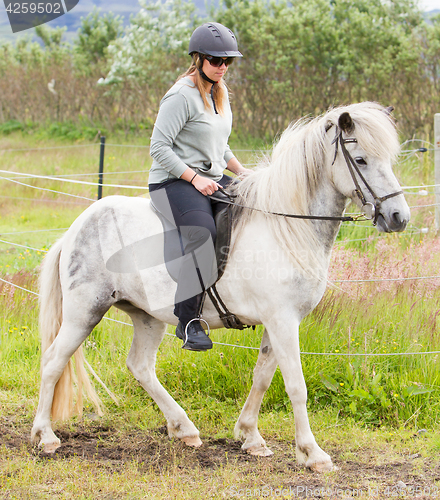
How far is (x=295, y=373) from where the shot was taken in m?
3.25

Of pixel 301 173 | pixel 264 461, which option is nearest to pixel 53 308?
pixel 264 461

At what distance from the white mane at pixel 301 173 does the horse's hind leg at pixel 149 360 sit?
123cm

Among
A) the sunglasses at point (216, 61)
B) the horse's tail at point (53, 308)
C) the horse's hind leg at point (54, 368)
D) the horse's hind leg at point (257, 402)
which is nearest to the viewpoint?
the sunglasses at point (216, 61)

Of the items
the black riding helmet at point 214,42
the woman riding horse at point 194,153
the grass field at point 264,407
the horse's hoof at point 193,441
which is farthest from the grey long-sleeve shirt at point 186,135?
the horse's hoof at point 193,441

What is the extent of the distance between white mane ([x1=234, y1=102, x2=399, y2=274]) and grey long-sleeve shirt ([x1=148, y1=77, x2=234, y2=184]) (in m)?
0.37

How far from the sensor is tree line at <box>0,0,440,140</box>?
12.8 metres

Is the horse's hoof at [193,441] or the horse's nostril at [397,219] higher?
the horse's nostril at [397,219]

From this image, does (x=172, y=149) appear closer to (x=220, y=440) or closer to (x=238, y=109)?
(x=220, y=440)

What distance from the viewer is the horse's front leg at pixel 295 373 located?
325 centimetres

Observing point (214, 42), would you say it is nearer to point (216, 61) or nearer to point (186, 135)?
point (216, 61)

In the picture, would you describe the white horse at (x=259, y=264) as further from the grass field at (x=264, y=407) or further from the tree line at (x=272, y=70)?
the tree line at (x=272, y=70)

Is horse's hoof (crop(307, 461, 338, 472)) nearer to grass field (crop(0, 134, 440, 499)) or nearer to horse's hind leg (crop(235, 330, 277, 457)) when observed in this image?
grass field (crop(0, 134, 440, 499))

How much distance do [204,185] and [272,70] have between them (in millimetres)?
11402

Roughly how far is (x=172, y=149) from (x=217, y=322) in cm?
117
